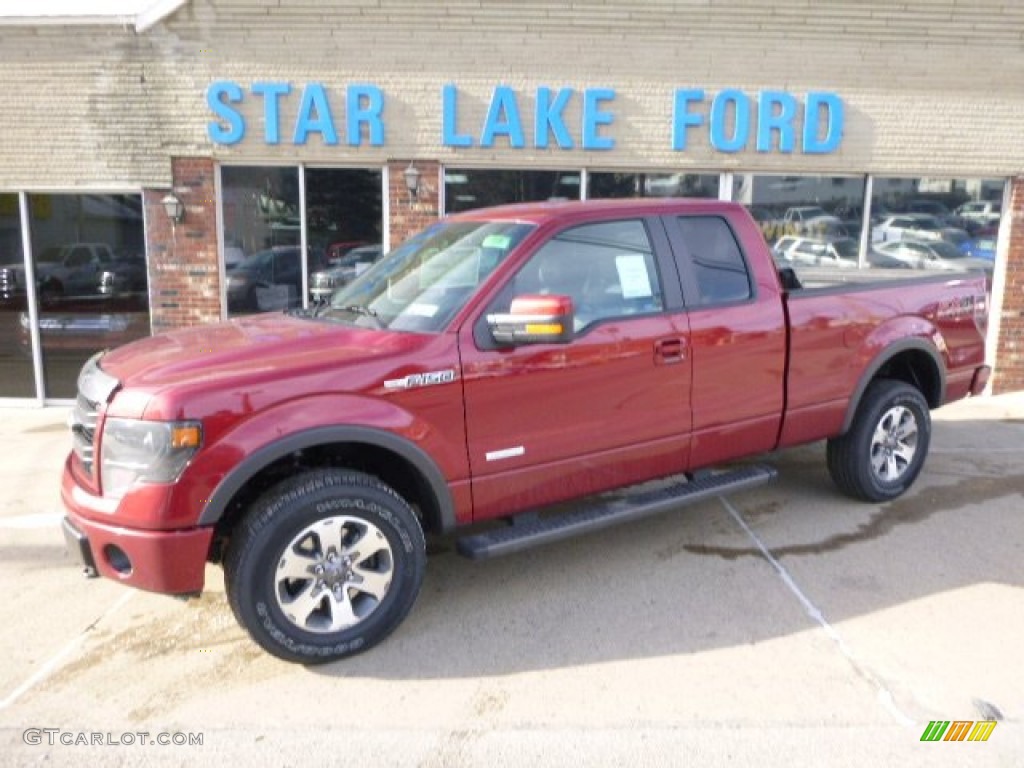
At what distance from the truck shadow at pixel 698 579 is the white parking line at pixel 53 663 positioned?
1.17 metres

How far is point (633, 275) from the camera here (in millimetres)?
4215

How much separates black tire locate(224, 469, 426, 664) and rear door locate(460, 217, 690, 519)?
481mm

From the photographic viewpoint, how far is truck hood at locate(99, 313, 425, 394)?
3.30 meters

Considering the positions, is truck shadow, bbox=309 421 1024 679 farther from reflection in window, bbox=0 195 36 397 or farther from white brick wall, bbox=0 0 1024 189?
reflection in window, bbox=0 195 36 397

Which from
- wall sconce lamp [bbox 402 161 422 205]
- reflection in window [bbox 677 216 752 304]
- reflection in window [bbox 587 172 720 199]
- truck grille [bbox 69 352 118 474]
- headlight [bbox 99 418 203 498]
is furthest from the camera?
reflection in window [bbox 587 172 720 199]

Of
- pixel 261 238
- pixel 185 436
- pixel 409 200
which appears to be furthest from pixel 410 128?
pixel 185 436

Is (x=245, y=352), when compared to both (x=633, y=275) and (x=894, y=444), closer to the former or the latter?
(x=633, y=275)

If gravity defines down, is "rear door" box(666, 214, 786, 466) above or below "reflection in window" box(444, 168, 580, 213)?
below

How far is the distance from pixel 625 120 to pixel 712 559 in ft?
18.1

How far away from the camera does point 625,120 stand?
858 cm

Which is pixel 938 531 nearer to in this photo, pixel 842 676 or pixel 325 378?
pixel 842 676

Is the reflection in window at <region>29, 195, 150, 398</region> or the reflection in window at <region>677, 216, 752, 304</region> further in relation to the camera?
the reflection in window at <region>29, 195, 150, 398</region>

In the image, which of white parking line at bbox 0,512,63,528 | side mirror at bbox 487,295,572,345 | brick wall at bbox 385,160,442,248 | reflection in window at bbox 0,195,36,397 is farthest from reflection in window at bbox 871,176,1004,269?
reflection in window at bbox 0,195,36,397

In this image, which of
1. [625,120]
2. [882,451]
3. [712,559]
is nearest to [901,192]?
[625,120]
